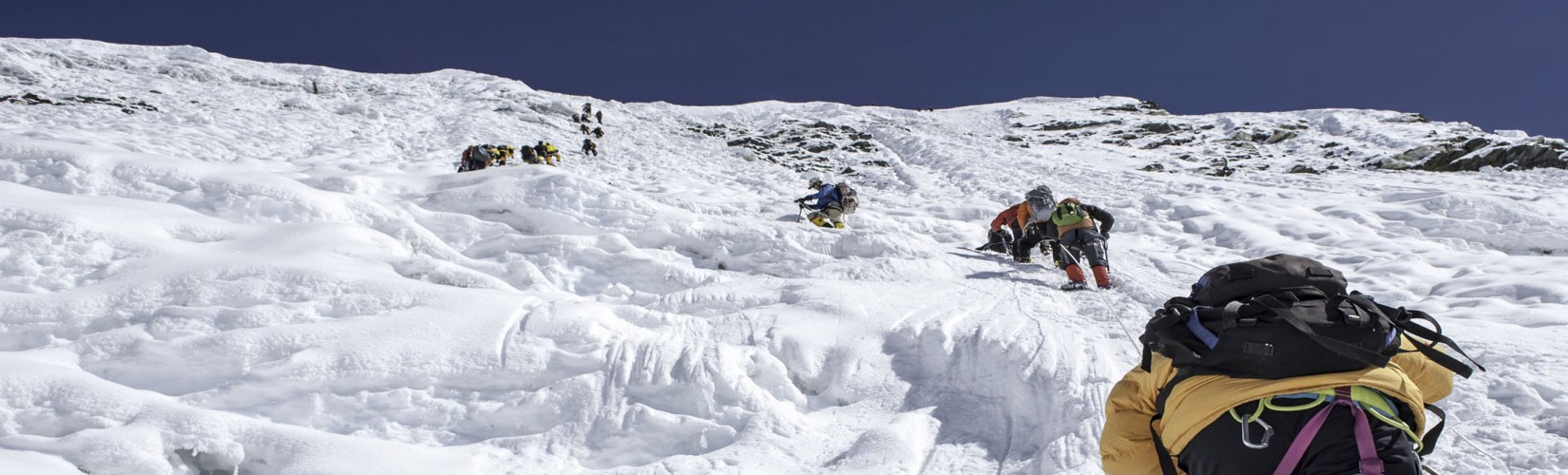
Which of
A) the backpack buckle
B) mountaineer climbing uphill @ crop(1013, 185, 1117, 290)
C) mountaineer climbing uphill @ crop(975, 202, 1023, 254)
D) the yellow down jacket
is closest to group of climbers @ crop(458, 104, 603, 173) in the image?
mountaineer climbing uphill @ crop(975, 202, 1023, 254)

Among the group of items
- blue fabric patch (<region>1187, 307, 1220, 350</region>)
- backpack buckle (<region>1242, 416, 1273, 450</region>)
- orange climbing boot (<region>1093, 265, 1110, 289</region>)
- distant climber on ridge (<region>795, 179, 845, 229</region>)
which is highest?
blue fabric patch (<region>1187, 307, 1220, 350</region>)

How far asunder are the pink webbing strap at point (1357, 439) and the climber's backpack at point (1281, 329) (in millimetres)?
75

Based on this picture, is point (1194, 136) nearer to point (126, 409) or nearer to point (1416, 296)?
point (1416, 296)

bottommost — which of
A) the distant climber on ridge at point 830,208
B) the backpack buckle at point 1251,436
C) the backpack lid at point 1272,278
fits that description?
the distant climber on ridge at point 830,208

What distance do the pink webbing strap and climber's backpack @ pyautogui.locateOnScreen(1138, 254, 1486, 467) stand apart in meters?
0.07

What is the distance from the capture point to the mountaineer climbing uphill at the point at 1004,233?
29.4 ft

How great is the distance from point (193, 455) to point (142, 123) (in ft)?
58.8

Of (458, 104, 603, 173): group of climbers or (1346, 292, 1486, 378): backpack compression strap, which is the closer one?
(1346, 292, 1486, 378): backpack compression strap

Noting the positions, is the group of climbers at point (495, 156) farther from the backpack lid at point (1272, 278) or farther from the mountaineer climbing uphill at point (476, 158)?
the backpack lid at point (1272, 278)

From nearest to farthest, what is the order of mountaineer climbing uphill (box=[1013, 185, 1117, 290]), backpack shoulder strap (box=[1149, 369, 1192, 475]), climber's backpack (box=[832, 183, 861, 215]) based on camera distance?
backpack shoulder strap (box=[1149, 369, 1192, 475]) < mountaineer climbing uphill (box=[1013, 185, 1117, 290]) < climber's backpack (box=[832, 183, 861, 215])

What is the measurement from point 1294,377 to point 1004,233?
7833 millimetres

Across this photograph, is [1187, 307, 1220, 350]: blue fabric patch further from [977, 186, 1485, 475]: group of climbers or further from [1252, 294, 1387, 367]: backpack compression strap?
[1252, 294, 1387, 367]: backpack compression strap

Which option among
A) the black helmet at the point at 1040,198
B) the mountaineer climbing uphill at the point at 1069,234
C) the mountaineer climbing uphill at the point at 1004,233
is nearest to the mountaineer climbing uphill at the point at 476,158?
the mountaineer climbing uphill at the point at 1004,233

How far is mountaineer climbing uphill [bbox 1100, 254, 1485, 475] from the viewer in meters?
1.81
